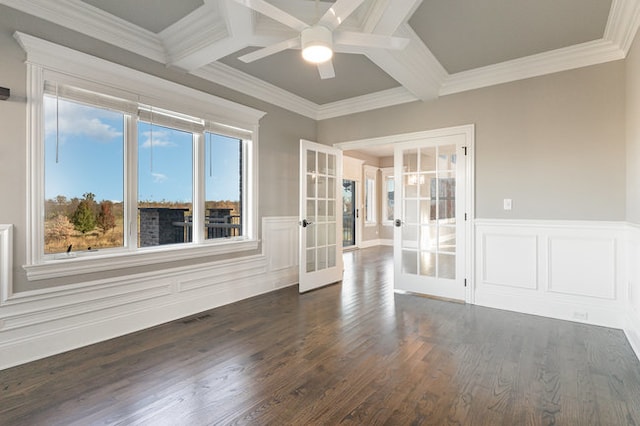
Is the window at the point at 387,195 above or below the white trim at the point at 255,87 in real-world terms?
below

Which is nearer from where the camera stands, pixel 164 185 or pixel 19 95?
pixel 19 95

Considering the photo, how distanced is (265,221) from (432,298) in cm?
242

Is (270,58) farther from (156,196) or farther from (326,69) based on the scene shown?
(156,196)

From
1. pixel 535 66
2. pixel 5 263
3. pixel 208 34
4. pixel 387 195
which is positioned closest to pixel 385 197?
pixel 387 195

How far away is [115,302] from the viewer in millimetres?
2912

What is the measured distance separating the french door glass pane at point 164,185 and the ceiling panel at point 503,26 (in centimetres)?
267

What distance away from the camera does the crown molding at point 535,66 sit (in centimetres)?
312

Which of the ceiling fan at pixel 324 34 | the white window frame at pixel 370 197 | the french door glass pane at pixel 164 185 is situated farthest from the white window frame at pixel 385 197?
the ceiling fan at pixel 324 34

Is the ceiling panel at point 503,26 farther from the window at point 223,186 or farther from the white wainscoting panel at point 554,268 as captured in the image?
the window at point 223,186

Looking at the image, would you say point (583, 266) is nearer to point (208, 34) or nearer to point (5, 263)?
point (208, 34)

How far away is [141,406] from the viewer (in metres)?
1.89

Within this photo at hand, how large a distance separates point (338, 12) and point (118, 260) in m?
2.72

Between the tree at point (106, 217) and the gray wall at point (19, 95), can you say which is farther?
the tree at point (106, 217)

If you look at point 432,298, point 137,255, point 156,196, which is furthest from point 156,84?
point 432,298
